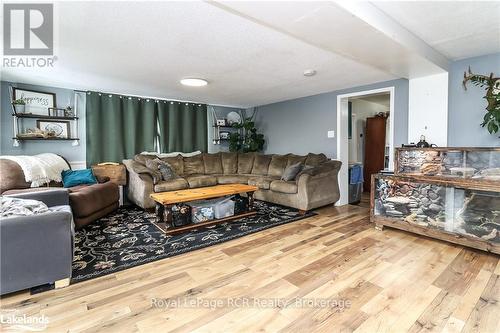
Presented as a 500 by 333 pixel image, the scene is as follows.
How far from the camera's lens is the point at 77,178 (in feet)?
11.7

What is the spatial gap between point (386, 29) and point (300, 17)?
0.81 metres

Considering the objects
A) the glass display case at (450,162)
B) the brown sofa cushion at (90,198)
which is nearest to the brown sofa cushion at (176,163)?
the brown sofa cushion at (90,198)

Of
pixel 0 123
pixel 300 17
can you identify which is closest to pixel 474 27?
pixel 300 17

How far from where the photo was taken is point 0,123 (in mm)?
3561

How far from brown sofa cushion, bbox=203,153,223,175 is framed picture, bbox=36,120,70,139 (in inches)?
99.1

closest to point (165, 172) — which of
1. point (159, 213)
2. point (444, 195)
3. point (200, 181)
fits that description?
point (200, 181)

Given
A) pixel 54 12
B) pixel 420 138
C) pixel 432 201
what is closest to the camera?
pixel 54 12

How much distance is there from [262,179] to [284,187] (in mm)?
605

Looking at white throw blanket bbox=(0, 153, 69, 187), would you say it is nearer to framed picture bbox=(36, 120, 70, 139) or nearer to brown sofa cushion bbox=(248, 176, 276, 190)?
framed picture bbox=(36, 120, 70, 139)

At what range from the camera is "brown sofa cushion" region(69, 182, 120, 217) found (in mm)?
2801

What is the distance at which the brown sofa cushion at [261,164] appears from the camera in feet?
16.9

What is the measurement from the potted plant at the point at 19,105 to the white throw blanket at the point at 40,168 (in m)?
0.86

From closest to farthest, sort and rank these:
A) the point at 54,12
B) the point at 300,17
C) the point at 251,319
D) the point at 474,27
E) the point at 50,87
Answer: the point at 251,319 → the point at 300,17 → the point at 54,12 → the point at 474,27 → the point at 50,87

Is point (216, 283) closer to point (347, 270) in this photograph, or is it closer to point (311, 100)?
point (347, 270)
